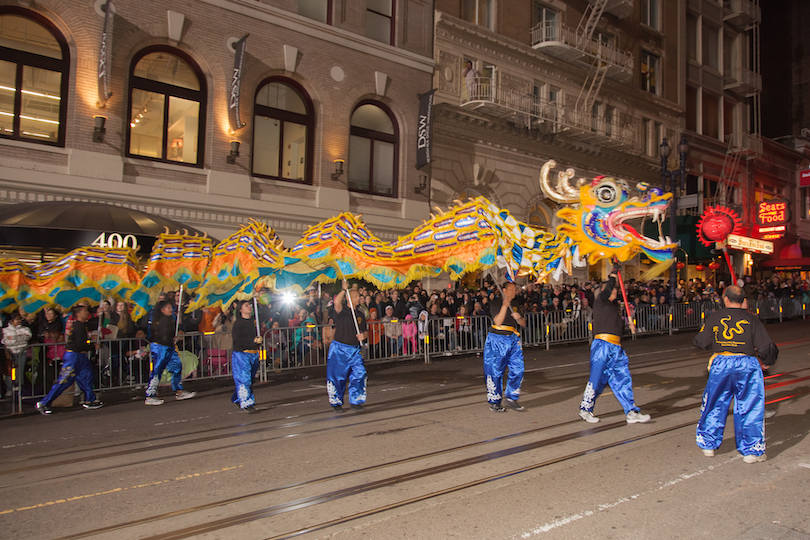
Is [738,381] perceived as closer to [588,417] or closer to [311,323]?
[588,417]

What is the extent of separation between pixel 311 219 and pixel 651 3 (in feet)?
72.8

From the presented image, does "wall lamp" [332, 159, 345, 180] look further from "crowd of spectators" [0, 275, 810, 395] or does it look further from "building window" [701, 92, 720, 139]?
"building window" [701, 92, 720, 139]

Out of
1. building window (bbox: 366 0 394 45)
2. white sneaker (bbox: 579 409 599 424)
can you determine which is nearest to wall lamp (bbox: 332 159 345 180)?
building window (bbox: 366 0 394 45)

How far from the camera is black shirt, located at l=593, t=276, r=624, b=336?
7.15m

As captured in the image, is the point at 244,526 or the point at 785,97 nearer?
the point at 244,526

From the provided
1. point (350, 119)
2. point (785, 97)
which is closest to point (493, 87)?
point (350, 119)

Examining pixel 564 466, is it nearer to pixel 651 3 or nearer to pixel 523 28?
pixel 523 28

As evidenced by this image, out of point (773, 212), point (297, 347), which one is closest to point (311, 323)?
point (297, 347)

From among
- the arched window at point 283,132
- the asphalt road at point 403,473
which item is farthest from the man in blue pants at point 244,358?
the arched window at point 283,132

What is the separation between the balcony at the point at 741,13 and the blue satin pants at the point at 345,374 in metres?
33.3

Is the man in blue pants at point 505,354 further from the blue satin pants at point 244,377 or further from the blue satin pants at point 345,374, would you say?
the blue satin pants at point 244,377

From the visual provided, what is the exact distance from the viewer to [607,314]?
721 cm

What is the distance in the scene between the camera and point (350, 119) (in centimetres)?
1828

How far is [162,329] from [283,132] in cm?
948
